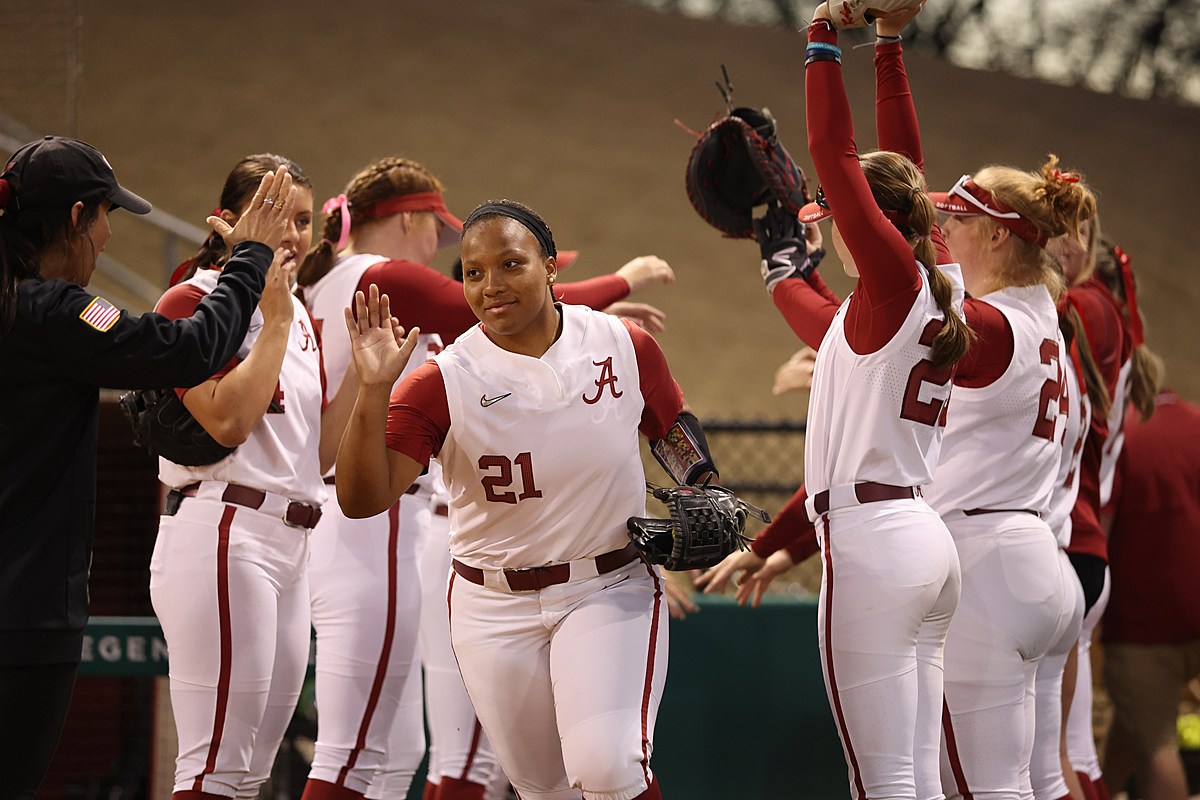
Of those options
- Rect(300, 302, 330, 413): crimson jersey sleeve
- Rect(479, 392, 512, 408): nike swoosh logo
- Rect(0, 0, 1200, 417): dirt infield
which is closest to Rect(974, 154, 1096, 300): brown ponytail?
Rect(479, 392, 512, 408): nike swoosh logo

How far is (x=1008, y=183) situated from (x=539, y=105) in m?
10.5

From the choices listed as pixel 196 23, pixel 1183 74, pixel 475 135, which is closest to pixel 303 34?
pixel 196 23

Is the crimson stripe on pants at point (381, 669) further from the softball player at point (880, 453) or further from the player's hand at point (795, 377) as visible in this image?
the softball player at point (880, 453)

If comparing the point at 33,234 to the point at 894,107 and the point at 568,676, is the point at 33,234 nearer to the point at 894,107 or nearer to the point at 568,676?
the point at 568,676

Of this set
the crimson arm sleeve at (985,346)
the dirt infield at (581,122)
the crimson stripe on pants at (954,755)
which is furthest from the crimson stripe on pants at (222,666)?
the dirt infield at (581,122)

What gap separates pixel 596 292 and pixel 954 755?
174 centimetres

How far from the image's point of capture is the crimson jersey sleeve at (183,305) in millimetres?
3041

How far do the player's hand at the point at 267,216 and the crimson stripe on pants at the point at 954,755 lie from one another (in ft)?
6.51

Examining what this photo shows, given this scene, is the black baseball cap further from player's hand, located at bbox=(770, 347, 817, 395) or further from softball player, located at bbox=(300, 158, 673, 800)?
player's hand, located at bbox=(770, 347, 817, 395)

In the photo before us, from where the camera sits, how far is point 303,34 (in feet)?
42.6

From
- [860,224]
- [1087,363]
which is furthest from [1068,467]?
[860,224]

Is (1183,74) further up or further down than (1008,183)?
further up

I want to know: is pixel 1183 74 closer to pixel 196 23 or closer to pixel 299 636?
pixel 196 23

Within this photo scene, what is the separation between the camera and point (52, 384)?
2.49 m
